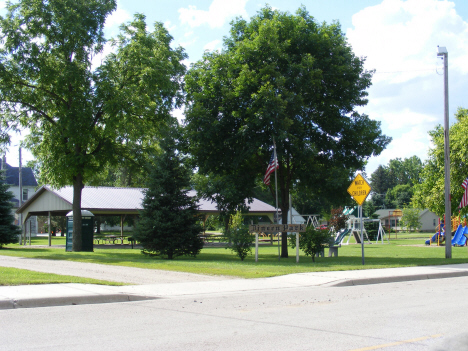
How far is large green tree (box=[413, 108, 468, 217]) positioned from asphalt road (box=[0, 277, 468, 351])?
21.0 m

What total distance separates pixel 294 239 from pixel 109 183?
5731 cm

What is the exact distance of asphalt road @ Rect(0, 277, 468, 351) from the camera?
6.56m

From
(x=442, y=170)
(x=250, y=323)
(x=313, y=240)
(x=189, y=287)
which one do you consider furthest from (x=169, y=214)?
(x=442, y=170)

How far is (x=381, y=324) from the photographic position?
7.84 meters

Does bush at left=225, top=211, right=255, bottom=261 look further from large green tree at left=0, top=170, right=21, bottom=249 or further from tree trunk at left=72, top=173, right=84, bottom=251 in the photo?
large green tree at left=0, top=170, right=21, bottom=249

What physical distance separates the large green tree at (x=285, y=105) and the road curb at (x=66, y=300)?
12024 millimetres

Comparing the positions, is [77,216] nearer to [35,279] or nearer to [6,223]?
[6,223]

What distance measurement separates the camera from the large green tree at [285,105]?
22.1m

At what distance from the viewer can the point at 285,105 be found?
21.4 m

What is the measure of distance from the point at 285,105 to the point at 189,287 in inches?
436

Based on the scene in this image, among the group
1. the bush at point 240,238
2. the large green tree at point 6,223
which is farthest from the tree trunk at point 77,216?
the bush at point 240,238

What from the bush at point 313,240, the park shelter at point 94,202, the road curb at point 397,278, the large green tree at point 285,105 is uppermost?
the large green tree at point 285,105

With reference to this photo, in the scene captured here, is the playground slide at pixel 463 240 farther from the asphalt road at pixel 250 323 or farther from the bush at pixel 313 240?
the asphalt road at pixel 250 323

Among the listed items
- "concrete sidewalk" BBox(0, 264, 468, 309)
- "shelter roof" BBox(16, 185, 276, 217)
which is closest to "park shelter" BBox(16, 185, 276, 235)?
"shelter roof" BBox(16, 185, 276, 217)
